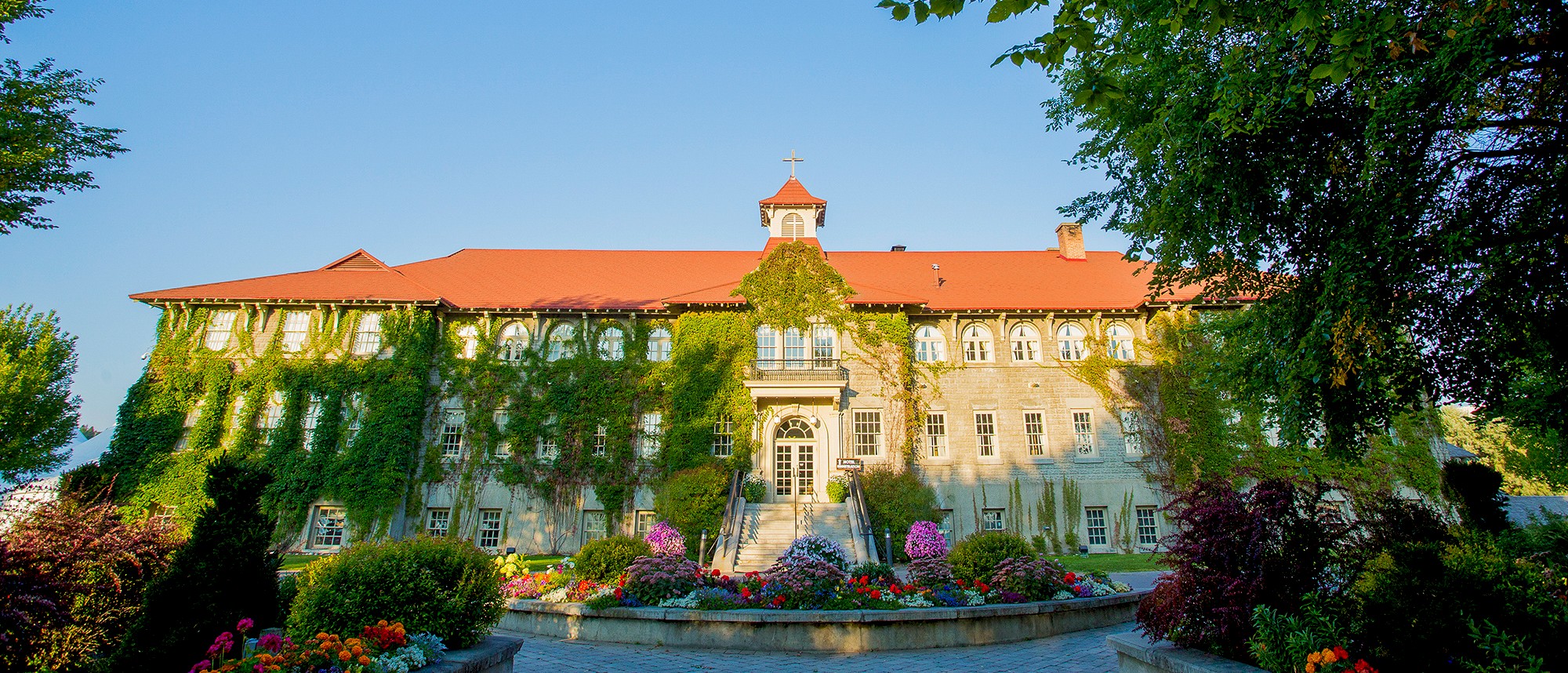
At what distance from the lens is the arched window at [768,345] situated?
23172 mm

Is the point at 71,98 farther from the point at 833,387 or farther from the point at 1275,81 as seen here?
the point at 1275,81

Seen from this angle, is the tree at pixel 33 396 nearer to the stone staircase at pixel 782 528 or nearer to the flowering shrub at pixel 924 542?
the stone staircase at pixel 782 528

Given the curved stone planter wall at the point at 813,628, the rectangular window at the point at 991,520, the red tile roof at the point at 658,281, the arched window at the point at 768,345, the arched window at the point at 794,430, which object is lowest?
the curved stone planter wall at the point at 813,628

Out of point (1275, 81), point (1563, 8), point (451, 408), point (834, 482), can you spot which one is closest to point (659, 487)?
point (834, 482)

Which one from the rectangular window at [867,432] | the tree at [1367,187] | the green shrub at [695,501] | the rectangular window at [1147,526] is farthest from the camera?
the rectangular window at [867,432]

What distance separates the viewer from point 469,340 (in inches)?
977

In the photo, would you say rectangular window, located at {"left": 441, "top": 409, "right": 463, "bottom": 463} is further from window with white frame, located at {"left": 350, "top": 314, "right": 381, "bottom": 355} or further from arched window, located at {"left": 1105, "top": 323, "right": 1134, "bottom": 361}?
arched window, located at {"left": 1105, "top": 323, "right": 1134, "bottom": 361}

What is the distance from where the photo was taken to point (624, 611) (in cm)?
990

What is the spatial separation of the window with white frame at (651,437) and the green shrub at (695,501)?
219 centimetres

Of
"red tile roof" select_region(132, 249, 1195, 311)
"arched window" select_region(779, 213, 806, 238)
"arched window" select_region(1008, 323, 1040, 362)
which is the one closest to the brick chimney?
"red tile roof" select_region(132, 249, 1195, 311)

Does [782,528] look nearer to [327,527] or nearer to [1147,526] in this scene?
[1147,526]

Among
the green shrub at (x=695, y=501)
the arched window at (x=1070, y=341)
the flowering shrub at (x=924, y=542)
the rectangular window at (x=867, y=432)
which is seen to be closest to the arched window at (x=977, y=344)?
the arched window at (x=1070, y=341)

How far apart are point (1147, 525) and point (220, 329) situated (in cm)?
3126

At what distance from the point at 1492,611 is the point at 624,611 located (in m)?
8.88
